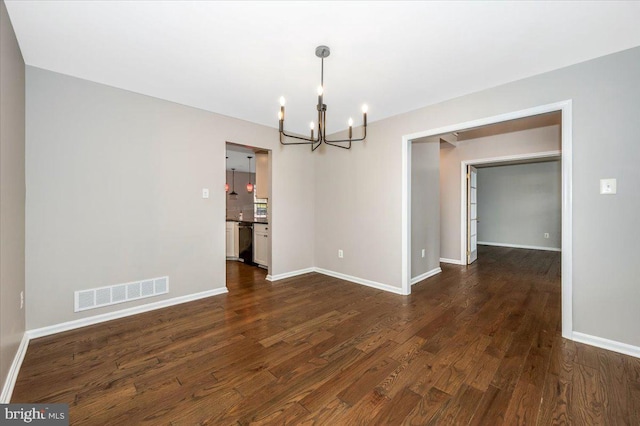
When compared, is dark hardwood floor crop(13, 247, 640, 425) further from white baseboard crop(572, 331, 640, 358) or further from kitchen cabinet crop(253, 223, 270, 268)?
kitchen cabinet crop(253, 223, 270, 268)

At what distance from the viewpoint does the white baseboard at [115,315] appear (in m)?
2.42

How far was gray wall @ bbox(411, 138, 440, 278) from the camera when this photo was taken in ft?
13.6

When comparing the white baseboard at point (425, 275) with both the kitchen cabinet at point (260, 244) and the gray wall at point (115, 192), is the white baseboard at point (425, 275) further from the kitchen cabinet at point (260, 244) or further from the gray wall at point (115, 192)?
the gray wall at point (115, 192)

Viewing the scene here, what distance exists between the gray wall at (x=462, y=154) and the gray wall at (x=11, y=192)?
6.02m

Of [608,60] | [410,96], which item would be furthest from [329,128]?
[608,60]

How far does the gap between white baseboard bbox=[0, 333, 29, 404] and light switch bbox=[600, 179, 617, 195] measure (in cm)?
454

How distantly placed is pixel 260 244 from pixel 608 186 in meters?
4.75

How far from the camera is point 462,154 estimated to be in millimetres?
5367

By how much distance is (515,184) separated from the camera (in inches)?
299

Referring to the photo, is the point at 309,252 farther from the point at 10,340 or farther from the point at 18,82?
the point at 18,82

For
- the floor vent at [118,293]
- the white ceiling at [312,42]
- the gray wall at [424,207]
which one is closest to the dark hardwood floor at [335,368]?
the floor vent at [118,293]

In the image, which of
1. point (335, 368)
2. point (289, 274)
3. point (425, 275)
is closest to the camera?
point (335, 368)

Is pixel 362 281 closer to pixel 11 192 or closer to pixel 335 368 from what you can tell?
pixel 335 368

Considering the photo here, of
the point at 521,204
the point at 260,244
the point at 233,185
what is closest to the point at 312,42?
the point at 260,244
